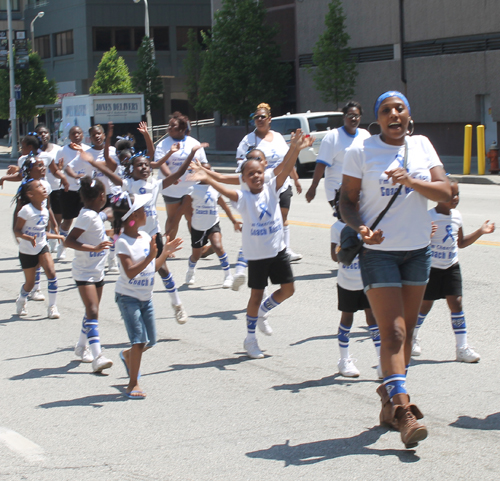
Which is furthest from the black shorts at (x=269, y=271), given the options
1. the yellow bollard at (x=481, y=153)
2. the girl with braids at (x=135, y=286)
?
the yellow bollard at (x=481, y=153)

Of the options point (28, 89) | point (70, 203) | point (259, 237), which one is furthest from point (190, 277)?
point (28, 89)

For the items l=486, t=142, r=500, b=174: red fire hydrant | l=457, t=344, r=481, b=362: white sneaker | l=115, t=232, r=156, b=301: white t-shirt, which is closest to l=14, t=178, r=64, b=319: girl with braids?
l=115, t=232, r=156, b=301: white t-shirt

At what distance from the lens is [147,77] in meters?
43.5

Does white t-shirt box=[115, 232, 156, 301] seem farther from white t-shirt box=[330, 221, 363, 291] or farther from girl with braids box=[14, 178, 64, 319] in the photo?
girl with braids box=[14, 178, 64, 319]

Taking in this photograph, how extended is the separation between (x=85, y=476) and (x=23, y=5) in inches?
2562

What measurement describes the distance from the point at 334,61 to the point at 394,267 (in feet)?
87.8

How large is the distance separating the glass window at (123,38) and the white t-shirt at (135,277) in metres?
52.9

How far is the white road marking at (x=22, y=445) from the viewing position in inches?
171

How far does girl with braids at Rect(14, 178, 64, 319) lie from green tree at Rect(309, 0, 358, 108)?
76.8ft

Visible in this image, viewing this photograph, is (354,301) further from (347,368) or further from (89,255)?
(89,255)

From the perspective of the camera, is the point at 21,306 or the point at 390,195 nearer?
the point at 390,195

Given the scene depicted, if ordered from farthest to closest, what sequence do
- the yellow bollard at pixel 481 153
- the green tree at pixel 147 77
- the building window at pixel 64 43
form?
the building window at pixel 64 43 → the green tree at pixel 147 77 → the yellow bollard at pixel 481 153

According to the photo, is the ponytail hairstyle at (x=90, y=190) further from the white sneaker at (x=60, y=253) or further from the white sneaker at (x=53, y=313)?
the white sneaker at (x=60, y=253)

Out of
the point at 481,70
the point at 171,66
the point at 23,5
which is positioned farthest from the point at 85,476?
the point at 23,5
